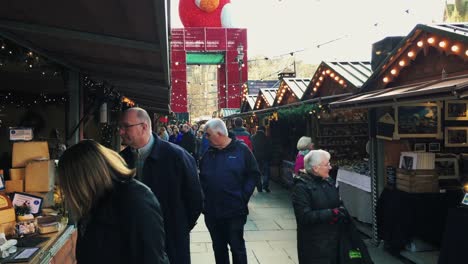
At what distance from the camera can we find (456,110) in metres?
7.02

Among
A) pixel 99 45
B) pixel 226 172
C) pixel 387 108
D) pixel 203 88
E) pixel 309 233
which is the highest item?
pixel 203 88

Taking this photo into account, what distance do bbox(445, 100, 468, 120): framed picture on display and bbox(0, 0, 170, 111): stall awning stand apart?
15.6ft

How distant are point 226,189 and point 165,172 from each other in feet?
5.01

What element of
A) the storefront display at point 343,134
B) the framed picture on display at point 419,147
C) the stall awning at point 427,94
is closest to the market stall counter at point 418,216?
the framed picture on display at point 419,147

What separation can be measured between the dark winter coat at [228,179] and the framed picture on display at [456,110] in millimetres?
3897

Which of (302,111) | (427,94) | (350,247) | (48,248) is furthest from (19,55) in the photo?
(302,111)

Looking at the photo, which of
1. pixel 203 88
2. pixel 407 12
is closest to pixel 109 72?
pixel 407 12

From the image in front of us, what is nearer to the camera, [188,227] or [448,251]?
[188,227]

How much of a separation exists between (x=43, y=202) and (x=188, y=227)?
6.04ft

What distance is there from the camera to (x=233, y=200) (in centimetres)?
462

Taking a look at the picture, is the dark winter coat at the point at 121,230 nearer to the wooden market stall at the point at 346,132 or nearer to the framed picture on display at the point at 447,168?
the framed picture on display at the point at 447,168

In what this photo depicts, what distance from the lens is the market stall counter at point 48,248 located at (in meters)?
3.13

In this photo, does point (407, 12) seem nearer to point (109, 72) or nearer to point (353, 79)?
point (353, 79)

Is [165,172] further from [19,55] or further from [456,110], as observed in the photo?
[456,110]
